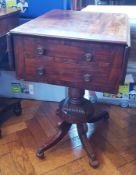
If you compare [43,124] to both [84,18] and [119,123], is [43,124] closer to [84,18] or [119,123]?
[119,123]

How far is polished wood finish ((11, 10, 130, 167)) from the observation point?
0.82 meters

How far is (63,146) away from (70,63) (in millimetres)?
595

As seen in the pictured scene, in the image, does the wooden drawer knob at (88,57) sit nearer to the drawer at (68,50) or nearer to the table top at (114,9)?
the drawer at (68,50)

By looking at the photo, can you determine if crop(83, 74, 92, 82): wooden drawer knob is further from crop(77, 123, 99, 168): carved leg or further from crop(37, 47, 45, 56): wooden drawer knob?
crop(77, 123, 99, 168): carved leg

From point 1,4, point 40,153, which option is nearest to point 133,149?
point 40,153

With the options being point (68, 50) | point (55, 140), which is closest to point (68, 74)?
point (68, 50)

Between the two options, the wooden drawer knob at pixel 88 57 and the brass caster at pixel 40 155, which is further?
the brass caster at pixel 40 155

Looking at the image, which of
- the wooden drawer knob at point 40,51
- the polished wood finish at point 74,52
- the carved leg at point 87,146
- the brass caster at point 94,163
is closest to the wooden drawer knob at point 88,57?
the polished wood finish at point 74,52

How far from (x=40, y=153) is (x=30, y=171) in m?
0.11

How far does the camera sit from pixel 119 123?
1.47m

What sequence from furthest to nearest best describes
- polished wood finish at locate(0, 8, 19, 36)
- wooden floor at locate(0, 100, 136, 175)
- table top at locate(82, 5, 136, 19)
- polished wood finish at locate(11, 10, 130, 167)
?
table top at locate(82, 5, 136, 19)
polished wood finish at locate(0, 8, 19, 36)
wooden floor at locate(0, 100, 136, 175)
polished wood finish at locate(11, 10, 130, 167)

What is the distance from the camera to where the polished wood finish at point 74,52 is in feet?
2.70

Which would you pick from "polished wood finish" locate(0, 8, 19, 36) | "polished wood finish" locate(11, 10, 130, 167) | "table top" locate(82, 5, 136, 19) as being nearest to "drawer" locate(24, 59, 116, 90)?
"polished wood finish" locate(11, 10, 130, 167)

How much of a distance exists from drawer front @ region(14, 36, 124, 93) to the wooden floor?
482 mm
